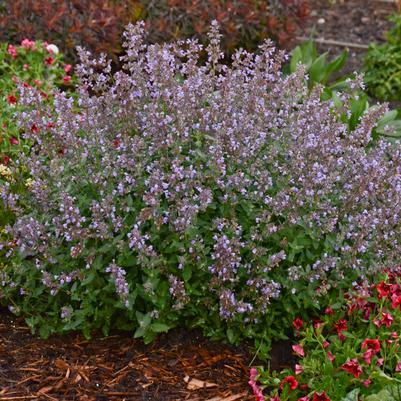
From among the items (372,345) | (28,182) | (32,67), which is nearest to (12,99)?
(32,67)

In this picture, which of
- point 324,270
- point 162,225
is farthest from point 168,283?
point 324,270

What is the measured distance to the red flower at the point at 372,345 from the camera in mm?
3361

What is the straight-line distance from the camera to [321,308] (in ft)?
13.0

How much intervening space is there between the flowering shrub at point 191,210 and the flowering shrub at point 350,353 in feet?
Answer: 0.44

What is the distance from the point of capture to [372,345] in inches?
133

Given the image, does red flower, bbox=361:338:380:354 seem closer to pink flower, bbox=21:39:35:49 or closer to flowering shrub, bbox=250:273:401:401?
flowering shrub, bbox=250:273:401:401

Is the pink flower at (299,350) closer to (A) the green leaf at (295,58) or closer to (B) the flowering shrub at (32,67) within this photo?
(B) the flowering shrub at (32,67)

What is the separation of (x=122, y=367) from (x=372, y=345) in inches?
45.2

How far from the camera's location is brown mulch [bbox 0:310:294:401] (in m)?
3.53

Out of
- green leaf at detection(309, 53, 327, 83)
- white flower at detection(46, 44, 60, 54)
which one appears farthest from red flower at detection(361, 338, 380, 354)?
white flower at detection(46, 44, 60, 54)

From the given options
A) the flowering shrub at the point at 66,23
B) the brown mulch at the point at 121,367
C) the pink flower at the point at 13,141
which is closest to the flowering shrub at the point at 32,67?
the flowering shrub at the point at 66,23

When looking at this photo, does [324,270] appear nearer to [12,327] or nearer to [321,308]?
[321,308]

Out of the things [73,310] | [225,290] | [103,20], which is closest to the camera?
[225,290]

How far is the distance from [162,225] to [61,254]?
505 mm
